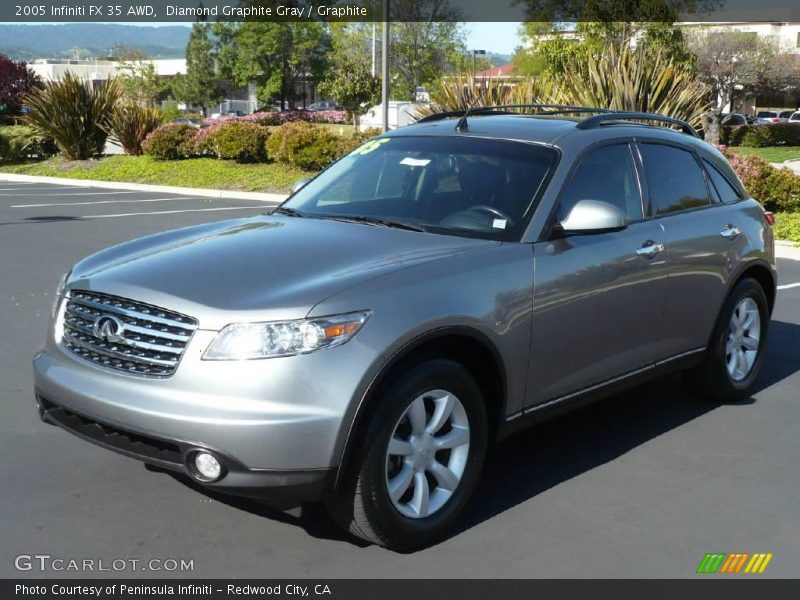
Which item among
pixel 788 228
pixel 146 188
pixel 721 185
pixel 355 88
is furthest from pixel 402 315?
pixel 355 88

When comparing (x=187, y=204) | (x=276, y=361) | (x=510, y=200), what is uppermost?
(x=510, y=200)

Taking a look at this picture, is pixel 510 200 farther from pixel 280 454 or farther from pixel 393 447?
pixel 280 454

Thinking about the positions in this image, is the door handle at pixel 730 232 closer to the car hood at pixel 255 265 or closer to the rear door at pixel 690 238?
the rear door at pixel 690 238

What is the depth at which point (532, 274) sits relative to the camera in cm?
455

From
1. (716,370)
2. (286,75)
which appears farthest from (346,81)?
(716,370)

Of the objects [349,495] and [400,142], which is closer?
[349,495]

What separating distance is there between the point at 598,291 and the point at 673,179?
1299mm

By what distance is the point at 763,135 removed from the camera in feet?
149

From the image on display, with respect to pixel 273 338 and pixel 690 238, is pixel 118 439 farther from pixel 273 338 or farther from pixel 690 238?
pixel 690 238

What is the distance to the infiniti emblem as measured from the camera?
4000 millimetres

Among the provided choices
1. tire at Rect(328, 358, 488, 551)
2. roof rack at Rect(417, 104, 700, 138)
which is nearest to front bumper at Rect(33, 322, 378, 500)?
tire at Rect(328, 358, 488, 551)

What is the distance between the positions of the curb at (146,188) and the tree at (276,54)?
47.6 metres

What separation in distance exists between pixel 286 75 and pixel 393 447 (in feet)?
246

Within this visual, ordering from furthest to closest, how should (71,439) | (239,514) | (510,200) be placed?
(71,439)
(510,200)
(239,514)
